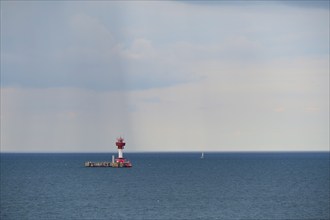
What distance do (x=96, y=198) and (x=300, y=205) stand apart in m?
32.8

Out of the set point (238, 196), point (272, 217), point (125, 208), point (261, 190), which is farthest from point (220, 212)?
point (261, 190)

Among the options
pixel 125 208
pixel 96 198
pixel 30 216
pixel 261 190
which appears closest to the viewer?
pixel 30 216

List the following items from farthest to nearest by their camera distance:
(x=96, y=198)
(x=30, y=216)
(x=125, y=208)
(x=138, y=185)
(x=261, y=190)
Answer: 1. (x=138, y=185)
2. (x=261, y=190)
3. (x=96, y=198)
4. (x=125, y=208)
5. (x=30, y=216)

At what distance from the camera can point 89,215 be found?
84.2 metres

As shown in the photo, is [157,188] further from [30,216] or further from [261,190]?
[30,216]

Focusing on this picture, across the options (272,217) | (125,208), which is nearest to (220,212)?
(272,217)

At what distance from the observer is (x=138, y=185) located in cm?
13825

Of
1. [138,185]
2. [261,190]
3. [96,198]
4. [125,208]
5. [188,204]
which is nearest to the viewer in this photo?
[125,208]

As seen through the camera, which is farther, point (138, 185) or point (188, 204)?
point (138, 185)

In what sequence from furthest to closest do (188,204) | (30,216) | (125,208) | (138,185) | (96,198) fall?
(138,185)
(96,198)
(188,204)
(125,208)
(30,216)

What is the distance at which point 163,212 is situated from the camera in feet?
290

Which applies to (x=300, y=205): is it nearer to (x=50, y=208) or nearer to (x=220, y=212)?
(x=220, y=212)

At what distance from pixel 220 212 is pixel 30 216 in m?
25.2

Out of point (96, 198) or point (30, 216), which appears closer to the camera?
point (30, 216)
